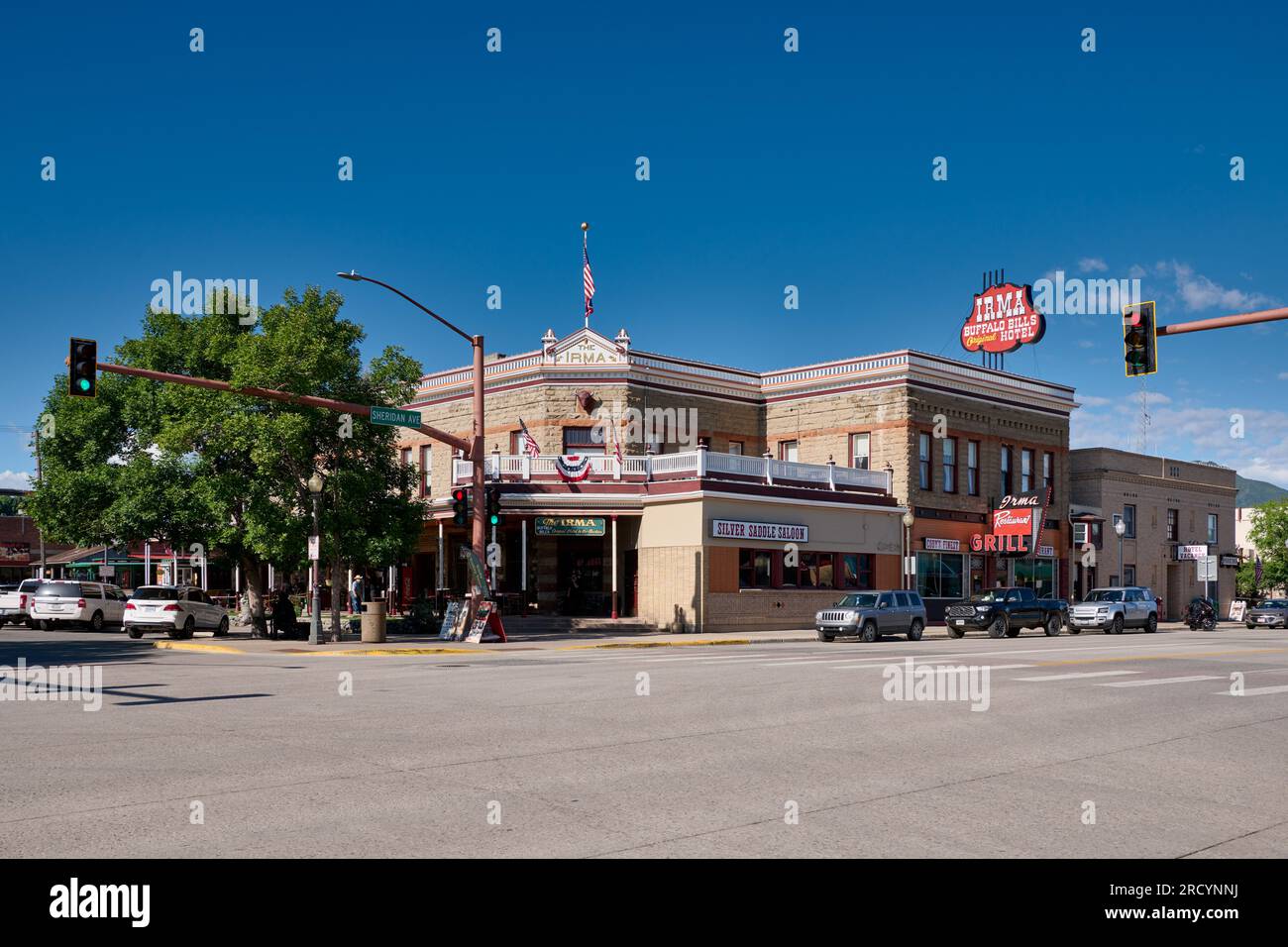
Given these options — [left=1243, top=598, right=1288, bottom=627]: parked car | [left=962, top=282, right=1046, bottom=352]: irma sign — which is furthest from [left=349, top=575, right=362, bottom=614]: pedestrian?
[left=1243, top=598, right=1288, bottom=627]: parked car

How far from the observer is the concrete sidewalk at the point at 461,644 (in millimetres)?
27281

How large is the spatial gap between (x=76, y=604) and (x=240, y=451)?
30.7 feet

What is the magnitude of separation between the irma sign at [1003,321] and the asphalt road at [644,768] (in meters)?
32.2

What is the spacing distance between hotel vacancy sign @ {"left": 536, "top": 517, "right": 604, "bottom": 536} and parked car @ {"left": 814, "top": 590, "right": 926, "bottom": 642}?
9047 mm

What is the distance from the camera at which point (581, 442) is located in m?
44.5

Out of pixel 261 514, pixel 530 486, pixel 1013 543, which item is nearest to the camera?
pixel 261 514

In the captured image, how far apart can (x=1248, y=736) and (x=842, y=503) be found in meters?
30.7

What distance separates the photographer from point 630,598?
1654 inches

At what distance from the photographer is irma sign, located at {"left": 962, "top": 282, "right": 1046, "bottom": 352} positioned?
162 ft

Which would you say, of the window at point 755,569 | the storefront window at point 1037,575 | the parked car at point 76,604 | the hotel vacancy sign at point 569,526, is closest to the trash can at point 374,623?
the hotel vacancy sign at point 569,526

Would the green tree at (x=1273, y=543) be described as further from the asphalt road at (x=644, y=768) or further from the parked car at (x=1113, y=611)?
the asphalt road at (x=644, y=768)

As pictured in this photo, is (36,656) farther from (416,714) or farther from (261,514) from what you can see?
(416,714)

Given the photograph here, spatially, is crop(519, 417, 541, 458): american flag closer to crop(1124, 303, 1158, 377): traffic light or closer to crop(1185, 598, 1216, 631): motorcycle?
crop(1124, 303, 1158, 377): traffic light
